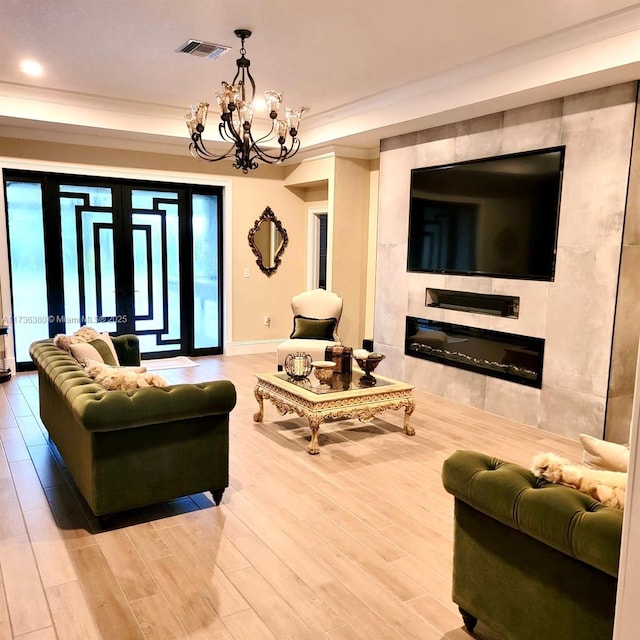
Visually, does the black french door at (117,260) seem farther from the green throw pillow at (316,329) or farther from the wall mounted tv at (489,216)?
the wall mounted tv at (489,216)

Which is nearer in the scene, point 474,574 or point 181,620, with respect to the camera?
point 474,574

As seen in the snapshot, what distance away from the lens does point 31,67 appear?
499cm

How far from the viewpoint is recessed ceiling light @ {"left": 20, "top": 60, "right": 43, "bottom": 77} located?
4.86 metres

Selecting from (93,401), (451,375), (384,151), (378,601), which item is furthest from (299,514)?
(384,151)

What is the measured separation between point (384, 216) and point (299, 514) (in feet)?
13.7

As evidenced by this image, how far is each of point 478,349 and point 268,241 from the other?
12.3 feet

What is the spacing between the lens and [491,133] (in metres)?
5.24

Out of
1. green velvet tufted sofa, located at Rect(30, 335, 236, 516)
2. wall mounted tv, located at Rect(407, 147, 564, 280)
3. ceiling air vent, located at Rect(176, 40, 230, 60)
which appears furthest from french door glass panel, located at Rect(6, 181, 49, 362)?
wall mounted tv, located at Rect(407, 147, 564, 280)

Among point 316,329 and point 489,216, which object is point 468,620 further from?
point 316,329

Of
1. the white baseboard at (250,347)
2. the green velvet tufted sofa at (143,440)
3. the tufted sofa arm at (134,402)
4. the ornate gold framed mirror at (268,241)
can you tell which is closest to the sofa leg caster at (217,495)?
the green velvet tufted sofa at (143,440)

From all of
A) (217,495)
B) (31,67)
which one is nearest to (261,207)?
(31,67)

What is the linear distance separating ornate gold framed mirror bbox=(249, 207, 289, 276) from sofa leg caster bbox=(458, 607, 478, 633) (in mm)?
6279

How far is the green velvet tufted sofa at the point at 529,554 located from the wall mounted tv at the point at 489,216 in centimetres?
320

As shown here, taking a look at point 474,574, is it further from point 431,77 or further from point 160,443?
point 431,77
